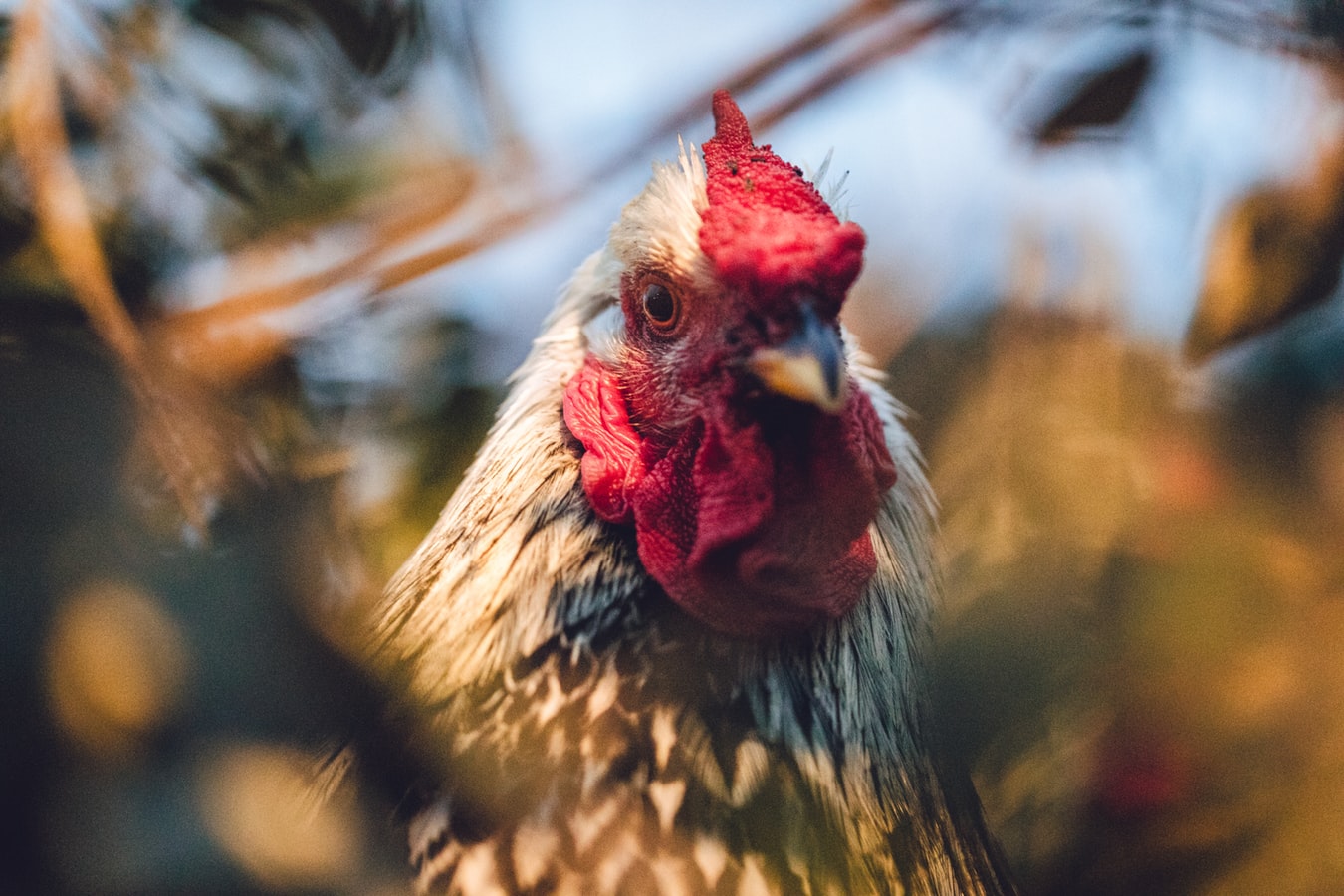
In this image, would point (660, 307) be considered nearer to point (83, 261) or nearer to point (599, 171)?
point (599, 171)

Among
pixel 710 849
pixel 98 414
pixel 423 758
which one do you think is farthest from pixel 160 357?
pixel 710 849

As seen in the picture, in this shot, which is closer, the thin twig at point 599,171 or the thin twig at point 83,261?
the thin twig at point 83,261

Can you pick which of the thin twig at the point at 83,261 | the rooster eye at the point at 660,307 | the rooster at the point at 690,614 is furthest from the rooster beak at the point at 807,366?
the thin twig at the point at 83,261

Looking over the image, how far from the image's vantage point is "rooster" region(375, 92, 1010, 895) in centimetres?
80

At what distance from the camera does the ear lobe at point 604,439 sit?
3.03ft

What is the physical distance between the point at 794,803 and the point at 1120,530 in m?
1.10

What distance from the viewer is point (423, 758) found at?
85 cm

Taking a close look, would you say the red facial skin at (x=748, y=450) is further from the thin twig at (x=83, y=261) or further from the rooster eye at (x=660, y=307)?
the thin twig at (x=83, y=261)

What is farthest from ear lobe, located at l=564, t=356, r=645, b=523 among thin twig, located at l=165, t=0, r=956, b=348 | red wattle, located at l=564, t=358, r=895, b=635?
thin twig, located at l=165, t=0, r=956, b=348

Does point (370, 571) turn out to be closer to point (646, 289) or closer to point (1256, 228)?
point (646, 289)

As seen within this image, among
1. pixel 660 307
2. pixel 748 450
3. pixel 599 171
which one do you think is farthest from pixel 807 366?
pixel 599 171

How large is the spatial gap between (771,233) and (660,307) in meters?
0.19

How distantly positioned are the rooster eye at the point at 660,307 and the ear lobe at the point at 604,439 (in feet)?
0.33

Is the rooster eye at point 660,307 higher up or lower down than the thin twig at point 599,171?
lower down
